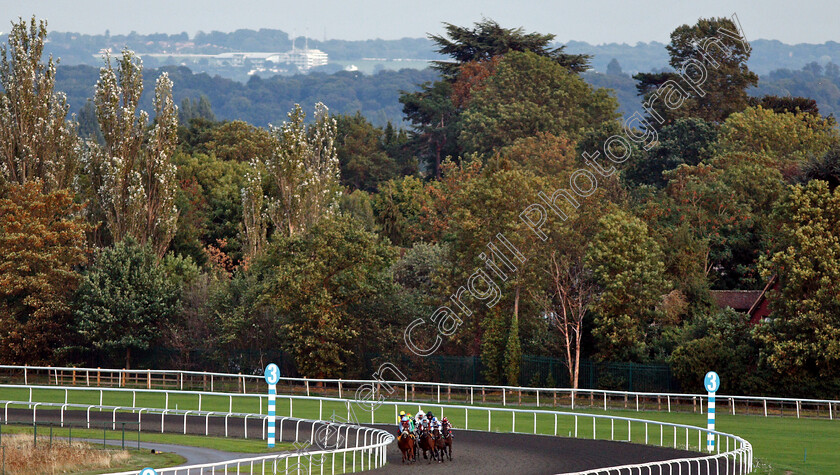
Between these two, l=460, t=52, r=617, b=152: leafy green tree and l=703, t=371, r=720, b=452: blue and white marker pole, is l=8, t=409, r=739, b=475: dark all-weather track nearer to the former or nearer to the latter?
l=703, t=371, r=720, b=452: blue and white marker pole

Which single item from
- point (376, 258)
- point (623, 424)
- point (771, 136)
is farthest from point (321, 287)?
point (771, 136)

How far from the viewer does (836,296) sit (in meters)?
44.8

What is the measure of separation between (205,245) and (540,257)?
1349 inches

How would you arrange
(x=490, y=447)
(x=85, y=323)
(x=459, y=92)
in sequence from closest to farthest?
(x=490, y=447) → (x=85, y=323) → (x=459, y=92)

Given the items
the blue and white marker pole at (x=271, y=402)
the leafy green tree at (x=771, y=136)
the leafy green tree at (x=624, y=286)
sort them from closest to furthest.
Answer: the blue and white marker pole at (x=271, y=402), the leafy green tree at (x=624, y=286), the leafy green tree at (x=771, y=136)

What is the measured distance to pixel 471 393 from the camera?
46.9m

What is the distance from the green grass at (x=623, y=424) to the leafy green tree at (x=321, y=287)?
618 centimetres

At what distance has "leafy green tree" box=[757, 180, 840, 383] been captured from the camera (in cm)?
4478

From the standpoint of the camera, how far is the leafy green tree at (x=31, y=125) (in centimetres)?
6281

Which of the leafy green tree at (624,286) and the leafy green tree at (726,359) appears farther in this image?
the leafy green tree at (624,286)

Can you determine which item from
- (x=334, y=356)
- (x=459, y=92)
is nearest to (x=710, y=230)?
(x=334, y=356)

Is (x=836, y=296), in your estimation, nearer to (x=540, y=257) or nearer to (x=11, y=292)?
(x=540, y=257)

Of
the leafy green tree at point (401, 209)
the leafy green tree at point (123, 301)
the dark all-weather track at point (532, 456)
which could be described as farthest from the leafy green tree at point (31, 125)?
the dark all-weather track at point (532, 456)

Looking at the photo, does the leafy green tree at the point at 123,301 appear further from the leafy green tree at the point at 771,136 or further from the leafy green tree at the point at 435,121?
the leafy green tree at the point at 435,121
